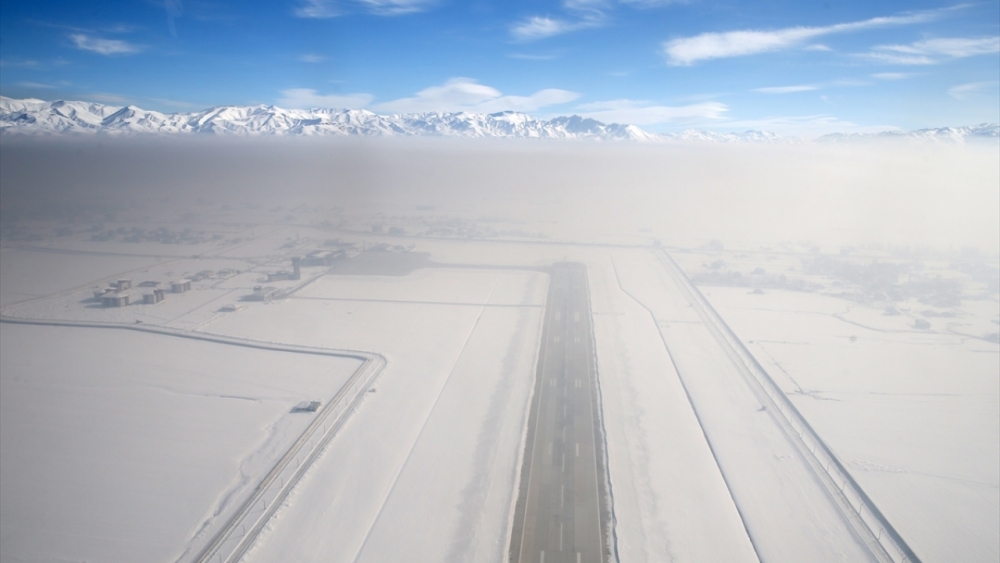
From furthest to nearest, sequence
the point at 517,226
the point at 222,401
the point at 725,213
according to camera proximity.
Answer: the point at 725,213
the point at 517,226
the point at 222,401

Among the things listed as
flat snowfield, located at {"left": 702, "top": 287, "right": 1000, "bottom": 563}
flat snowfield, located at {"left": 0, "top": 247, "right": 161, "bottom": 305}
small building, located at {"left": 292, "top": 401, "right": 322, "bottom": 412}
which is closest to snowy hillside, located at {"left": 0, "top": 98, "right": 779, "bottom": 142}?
flat snowfield, located at {"left": 0, "top": 247, "right": 161, "bottom": 305}

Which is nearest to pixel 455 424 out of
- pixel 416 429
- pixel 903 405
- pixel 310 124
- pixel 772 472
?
pixel 416 429

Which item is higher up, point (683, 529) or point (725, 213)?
point (725, 213)

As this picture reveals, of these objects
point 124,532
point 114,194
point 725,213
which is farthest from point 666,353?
point 114,194

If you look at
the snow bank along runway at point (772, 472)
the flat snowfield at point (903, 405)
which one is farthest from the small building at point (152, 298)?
the flat snowfield at point (903, 405)

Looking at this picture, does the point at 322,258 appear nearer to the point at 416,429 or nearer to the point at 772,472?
the point at 416,429

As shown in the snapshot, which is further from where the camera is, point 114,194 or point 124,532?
point 114,194

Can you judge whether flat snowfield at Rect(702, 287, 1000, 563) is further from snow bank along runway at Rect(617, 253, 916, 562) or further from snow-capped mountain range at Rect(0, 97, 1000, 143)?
A: snow-capped mountain range at Rect(0, 97, 1000, 143)

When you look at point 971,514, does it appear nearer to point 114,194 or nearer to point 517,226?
point 517,226
